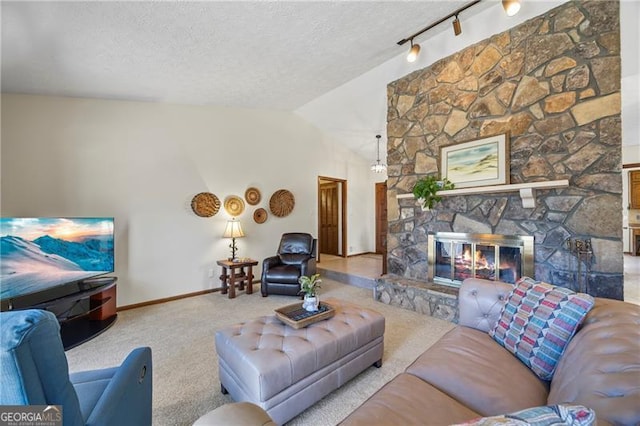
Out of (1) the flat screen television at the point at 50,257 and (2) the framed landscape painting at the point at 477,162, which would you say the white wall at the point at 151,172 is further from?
(2) the framed landscape painting at the point at 477,162

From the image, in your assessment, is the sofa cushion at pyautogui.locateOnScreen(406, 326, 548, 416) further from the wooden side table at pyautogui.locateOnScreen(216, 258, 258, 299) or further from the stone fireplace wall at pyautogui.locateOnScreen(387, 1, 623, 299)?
the wooden side table at pyautogui.locateOnScreen(216, 258, 258, 299)

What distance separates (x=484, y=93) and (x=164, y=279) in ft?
16.0

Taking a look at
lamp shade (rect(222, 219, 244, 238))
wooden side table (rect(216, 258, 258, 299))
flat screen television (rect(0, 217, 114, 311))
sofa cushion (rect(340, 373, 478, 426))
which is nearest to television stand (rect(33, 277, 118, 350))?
flat screen television (rect(0, 217, 114, 311))

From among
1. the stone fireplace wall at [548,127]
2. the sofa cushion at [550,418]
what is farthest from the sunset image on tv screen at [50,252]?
the stone fireplace wall at [548,127]

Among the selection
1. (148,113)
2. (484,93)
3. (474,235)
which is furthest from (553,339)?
(148,113)

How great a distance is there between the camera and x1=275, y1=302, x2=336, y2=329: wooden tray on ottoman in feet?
6.15

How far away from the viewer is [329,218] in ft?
23.4

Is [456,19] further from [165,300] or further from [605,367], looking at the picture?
[165,300]

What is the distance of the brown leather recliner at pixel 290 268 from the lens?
3922mm

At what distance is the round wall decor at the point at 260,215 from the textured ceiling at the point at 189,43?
6.66ft

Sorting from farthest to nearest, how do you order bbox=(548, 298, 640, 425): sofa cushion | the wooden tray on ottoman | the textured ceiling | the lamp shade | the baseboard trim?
the lamp shade → the baseboard trim → the textured ceiling → the wooden tray on ottoman → bbox=(548, 298, 640, 425): sofa cushion

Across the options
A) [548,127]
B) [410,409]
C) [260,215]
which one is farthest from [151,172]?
[548,127]

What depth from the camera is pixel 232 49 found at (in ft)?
8.99

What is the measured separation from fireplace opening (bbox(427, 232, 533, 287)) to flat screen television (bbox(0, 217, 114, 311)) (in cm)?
404
